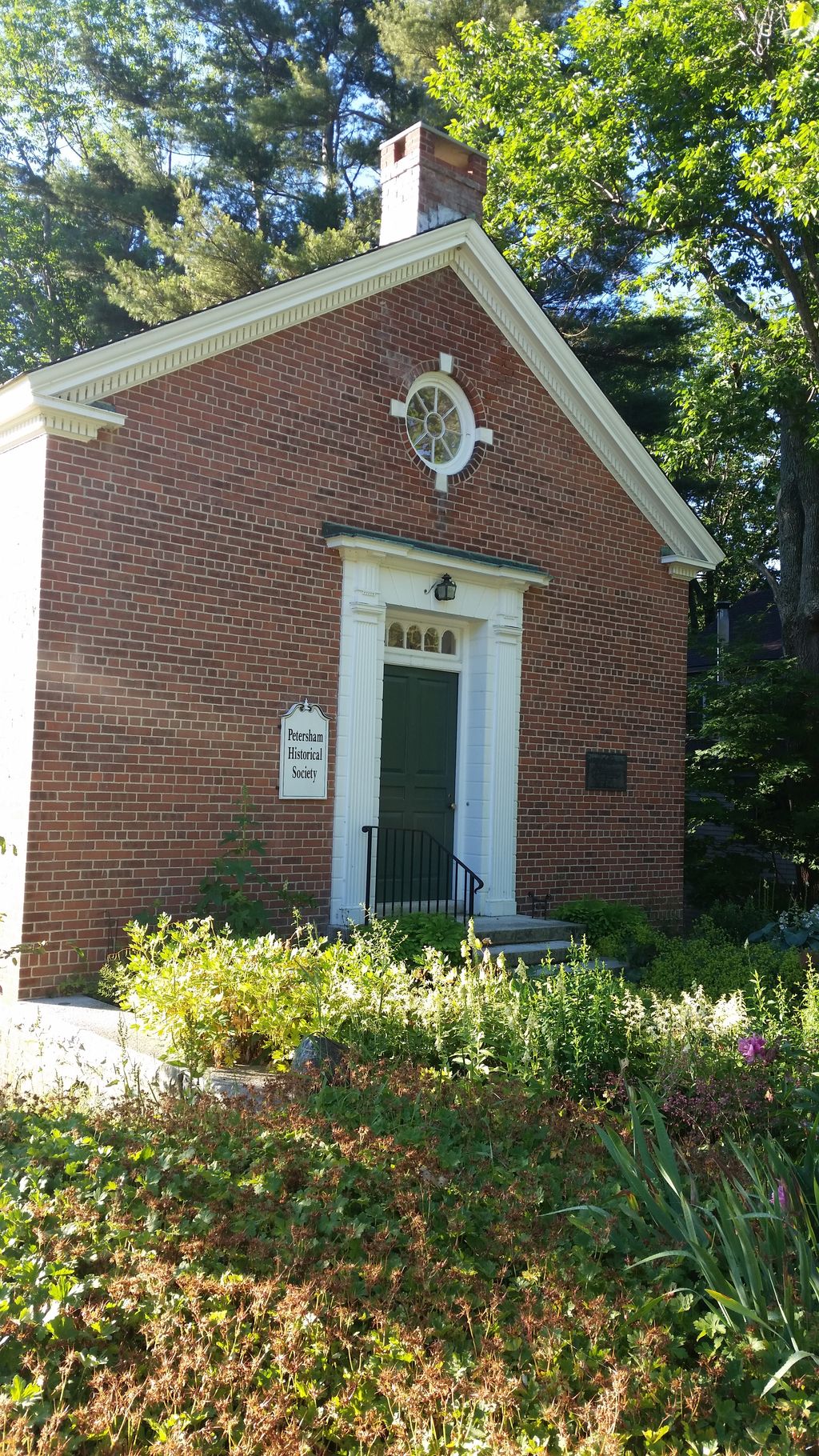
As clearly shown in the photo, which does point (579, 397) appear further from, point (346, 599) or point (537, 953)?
point (537, 953)

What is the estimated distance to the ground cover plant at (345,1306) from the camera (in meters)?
2.55

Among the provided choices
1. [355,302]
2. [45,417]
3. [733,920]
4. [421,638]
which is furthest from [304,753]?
[733,920]

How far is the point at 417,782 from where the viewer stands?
365 inches

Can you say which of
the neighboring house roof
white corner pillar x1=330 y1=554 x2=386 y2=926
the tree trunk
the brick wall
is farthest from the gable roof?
the neighboring house roof

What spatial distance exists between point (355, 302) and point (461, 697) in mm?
3394

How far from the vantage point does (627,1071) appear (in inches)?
193

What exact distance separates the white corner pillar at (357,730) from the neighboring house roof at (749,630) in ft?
28.7

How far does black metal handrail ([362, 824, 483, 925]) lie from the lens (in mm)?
8639

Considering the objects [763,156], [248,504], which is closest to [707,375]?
[763,156]

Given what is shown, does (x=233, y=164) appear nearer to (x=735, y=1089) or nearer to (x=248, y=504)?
(x=248, y=504)

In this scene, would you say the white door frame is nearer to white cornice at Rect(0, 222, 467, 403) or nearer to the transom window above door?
the transom window above door

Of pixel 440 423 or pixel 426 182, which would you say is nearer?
pixel 440 423

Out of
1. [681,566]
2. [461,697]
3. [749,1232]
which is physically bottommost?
[749,1232]

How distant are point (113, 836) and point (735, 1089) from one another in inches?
170
